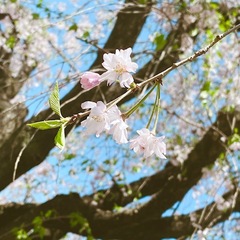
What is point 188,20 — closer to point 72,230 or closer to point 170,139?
point 170,139

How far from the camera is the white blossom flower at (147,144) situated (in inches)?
37.3

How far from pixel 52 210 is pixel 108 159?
0.70m

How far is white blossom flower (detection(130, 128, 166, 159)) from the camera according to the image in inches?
37.3

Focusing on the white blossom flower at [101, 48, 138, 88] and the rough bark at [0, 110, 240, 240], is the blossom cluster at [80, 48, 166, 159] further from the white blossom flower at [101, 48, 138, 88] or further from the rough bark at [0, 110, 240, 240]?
the rough bark at [0, 110, 240, 240]

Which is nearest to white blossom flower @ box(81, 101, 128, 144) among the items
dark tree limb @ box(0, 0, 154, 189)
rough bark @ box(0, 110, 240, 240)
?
dark tree limb @ box(0, 0, 154, 189)

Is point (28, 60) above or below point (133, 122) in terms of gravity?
above

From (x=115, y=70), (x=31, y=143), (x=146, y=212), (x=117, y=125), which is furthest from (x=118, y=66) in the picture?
(x=146, y=212)

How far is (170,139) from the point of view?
13.6 ft

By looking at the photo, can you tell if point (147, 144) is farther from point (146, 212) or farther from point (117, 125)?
point (146, 212)

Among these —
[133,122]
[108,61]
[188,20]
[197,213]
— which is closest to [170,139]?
[133,122]

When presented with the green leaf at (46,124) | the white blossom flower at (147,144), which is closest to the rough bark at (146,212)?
the white blossom flower at (147,144)

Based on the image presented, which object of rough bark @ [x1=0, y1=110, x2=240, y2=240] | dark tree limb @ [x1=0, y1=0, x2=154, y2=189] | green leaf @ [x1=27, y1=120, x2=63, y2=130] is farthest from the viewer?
rough bark @ [x1=0, y1=110, x2=240, y2=240]

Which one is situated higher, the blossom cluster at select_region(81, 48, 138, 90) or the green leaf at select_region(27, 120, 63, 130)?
the blossom cluster at select_region(81, 48, 138, 90)

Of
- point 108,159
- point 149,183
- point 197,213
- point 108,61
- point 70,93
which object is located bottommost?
point 197,213
